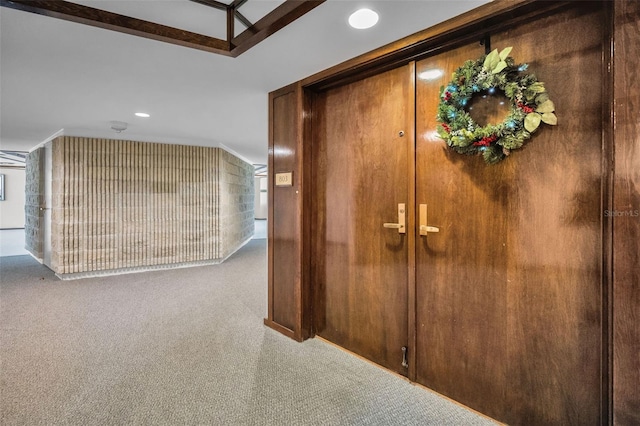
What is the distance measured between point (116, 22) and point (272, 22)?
2.69ft

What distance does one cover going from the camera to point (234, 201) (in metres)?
6.62

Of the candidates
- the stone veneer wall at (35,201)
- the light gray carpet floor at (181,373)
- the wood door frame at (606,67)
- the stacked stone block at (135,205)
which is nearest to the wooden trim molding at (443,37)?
the wood door frame at (606,67)

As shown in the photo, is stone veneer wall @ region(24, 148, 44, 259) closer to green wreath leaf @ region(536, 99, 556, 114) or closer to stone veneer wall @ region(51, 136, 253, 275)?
stone veneer wall @ region(51, 136, 253, 275)

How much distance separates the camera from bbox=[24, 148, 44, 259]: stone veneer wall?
5289 mm

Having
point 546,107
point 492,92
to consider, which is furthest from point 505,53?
point 546,107

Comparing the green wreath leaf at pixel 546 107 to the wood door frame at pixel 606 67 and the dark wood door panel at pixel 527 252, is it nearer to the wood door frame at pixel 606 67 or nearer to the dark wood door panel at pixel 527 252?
the dark wood door panel at pixel 527 252

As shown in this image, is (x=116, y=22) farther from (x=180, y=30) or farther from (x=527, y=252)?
(x=527, y=252)

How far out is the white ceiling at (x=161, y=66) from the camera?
5.37 feet

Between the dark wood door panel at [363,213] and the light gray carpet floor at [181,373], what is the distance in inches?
10.1

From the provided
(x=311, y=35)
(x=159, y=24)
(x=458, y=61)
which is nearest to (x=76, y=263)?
(x=159, y=24)

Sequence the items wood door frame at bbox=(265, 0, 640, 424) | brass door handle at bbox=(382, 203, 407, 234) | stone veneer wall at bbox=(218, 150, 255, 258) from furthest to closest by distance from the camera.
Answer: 1. stone veneer wall at bbox=(218, 150, 255, 258)
2. brass door handle at bbox=(382, 203, 407, 234)
3. wood door frame at bbox=(265, 0, 640, 424)

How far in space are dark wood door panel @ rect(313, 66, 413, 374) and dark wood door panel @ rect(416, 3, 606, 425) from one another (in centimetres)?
18

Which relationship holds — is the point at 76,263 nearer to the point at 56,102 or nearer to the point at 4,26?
the point at 56,102

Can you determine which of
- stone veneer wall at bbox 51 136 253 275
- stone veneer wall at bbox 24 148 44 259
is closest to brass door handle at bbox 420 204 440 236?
stone veneer wall at bbox 51 136 253 275
